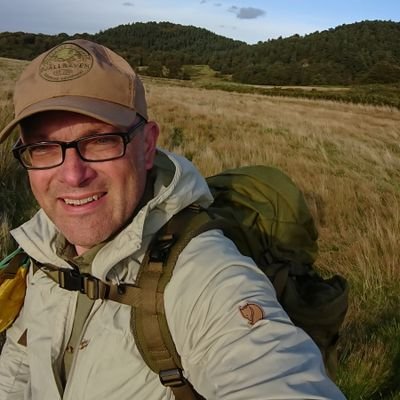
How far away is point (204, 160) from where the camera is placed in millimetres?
8195

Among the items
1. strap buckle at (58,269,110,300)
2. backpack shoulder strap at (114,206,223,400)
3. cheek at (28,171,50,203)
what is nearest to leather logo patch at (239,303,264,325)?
backpack shoulder strap at (114,206,223,400)

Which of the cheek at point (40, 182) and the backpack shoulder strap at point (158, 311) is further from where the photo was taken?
the cheek at point (40, 182)

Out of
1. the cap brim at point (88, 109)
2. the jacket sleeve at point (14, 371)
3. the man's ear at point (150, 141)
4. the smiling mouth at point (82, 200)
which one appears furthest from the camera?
the jacket sleeve at point (14, 371)

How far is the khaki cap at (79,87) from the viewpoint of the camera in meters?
1.60

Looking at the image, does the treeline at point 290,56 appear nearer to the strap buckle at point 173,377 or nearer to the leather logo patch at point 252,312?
the strap buckle at point 173,377

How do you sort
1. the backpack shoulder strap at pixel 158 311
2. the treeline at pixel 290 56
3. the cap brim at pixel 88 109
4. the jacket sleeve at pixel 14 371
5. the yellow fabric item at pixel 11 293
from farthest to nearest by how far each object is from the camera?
the treeline at pixel 290 56 < the jacket sleeve at pixel 14 371 < the yellow fabric item at pixel 11 293 < the cap brim at pixel 88 109 < the backpack shoulder strap at pixel 158 311

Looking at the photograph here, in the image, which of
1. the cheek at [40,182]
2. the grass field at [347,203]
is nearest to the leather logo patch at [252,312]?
the cheek at [40,182]

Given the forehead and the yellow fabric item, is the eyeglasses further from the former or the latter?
the yellow fabric item

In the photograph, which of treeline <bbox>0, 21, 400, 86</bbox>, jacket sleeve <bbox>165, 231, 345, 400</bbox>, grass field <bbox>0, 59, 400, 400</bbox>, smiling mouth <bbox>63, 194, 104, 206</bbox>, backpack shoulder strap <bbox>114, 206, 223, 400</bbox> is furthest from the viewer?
treeline <bbox>0, 21, 400, 86</bbox>

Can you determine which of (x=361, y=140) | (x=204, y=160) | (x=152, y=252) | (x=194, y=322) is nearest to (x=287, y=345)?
(x=194, y=322)

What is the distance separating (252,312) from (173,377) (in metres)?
0.34

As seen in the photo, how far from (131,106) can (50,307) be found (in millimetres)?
750

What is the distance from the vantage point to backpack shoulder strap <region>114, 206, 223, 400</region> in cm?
142

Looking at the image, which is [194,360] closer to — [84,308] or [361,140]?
[84,308]
